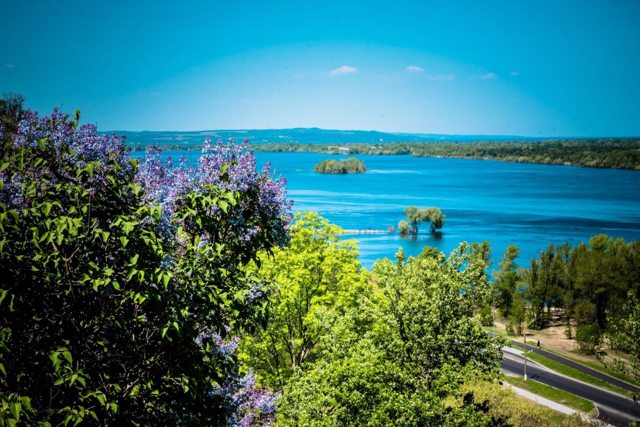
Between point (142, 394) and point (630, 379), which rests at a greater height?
point (142, 394)

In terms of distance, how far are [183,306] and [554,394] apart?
45.2m

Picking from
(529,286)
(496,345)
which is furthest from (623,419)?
(529,286)

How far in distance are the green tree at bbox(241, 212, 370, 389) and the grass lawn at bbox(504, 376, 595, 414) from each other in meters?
24.5

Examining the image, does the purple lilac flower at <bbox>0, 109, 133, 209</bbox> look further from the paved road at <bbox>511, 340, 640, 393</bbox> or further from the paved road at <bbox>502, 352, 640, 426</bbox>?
the paved road at <bbox>511, 340, 640, 393</bbox>

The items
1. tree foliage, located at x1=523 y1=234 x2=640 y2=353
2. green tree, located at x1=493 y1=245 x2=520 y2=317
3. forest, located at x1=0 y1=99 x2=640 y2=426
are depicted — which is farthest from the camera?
green tree, located at x1=493 y1=245 x2=520 y2=317

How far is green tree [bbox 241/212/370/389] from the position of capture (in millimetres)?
25703

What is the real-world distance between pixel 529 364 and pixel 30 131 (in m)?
53.4

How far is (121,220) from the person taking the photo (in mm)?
7520

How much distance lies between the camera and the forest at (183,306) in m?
7.54

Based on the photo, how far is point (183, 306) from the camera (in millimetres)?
8430

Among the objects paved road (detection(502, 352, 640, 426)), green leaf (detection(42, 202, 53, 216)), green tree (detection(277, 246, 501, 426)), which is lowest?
paved road (detection(502, 352, 640, 426))

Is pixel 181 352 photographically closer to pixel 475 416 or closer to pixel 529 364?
pixel 475 416

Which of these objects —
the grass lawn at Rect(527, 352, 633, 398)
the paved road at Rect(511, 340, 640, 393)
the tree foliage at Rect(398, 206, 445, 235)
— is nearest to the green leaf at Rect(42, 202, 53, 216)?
the grass lawn at Rect(527, 352, 633, 398)

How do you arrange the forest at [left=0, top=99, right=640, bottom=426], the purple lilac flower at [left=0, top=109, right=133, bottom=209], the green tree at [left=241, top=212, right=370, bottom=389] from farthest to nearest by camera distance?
1. the green tree at [left=241, top=212, right=370, bottom=389]
2. the purple lilac flower at [left=0, top=109, right=133, bottom=209]
3. the forest at [left=0, top=99, right=640, bottom=426]
